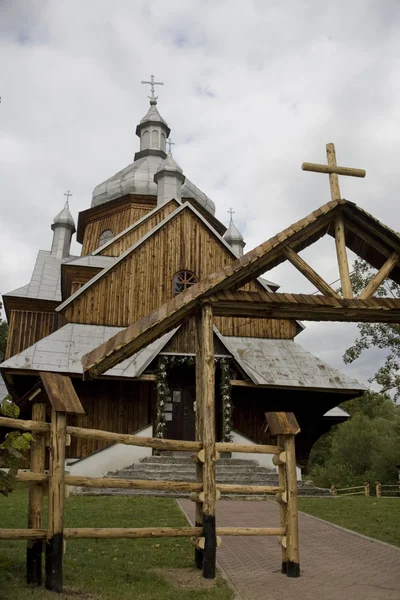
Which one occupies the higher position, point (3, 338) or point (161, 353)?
point (3, 338)

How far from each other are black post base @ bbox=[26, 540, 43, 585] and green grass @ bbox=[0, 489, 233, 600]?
90 millimetres

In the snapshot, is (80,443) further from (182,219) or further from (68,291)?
(182,219)

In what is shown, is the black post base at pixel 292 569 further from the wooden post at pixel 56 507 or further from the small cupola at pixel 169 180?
the small cupola at pixel 169 180

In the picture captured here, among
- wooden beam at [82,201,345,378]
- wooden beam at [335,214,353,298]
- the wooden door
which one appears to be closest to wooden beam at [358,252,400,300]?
wooden beam at [335,214,353,298]

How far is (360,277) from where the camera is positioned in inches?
993

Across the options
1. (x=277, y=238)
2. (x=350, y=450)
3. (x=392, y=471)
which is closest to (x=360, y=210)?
(x=277, y=238)

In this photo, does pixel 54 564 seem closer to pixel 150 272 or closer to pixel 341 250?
pixel 341 250

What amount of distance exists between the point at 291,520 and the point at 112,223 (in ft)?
62.0

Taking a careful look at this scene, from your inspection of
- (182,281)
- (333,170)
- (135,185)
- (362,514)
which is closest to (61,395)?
(333,170)

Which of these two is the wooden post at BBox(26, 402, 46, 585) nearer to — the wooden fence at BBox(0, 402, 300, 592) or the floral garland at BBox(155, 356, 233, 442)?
the wooden fence at BBox(0, 402, 300, 592)

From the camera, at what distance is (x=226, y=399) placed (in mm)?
14883

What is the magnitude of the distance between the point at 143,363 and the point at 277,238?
9042 millimetres

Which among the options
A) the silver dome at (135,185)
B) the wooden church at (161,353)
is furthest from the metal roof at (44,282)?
the silver dome at (135,185)

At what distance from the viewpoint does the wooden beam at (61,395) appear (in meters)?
4.93
